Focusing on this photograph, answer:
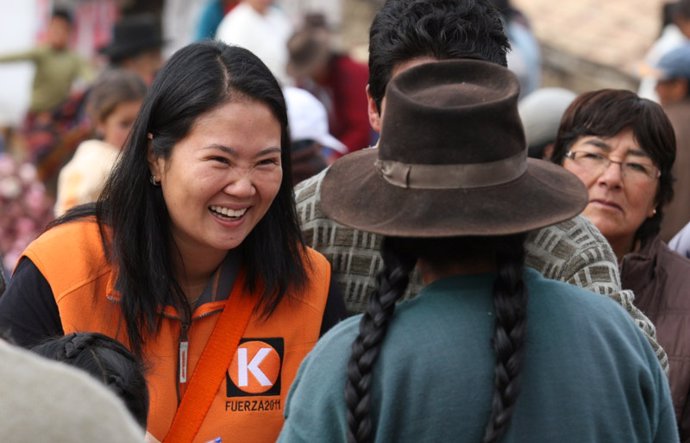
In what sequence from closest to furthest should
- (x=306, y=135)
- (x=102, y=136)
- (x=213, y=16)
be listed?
(x=306, y=135), (x=102, y=136), (x=213, y=16)

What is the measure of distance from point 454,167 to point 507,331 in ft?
1.02

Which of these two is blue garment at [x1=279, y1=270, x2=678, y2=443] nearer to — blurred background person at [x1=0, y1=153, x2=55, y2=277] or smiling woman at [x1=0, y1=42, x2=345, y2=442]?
smiling woman at [x1=0, y1=42, x2=345, y2=442]

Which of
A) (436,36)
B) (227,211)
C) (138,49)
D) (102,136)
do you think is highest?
(436,36)

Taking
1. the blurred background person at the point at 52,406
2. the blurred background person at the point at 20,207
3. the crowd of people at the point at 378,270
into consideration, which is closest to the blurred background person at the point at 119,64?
the blurred background person at the point at 20,207

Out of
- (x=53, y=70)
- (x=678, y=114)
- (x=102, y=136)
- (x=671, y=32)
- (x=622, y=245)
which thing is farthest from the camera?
(x=53, y=70)

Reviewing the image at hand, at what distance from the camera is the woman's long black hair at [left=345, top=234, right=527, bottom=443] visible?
225 centimetres

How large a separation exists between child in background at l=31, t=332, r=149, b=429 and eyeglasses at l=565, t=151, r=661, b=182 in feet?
5.89

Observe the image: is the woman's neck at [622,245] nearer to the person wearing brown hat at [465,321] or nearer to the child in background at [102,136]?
the person wearing brown hat at [465,321]

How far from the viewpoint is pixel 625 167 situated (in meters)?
4.03

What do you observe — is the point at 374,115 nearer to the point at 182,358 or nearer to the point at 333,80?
the point at 182,358

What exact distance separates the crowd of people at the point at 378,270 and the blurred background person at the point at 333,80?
7.88 ft

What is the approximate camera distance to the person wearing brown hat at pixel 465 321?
7.42ft

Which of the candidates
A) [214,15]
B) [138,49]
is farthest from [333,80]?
[214,15]

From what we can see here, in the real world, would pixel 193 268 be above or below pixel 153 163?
below
